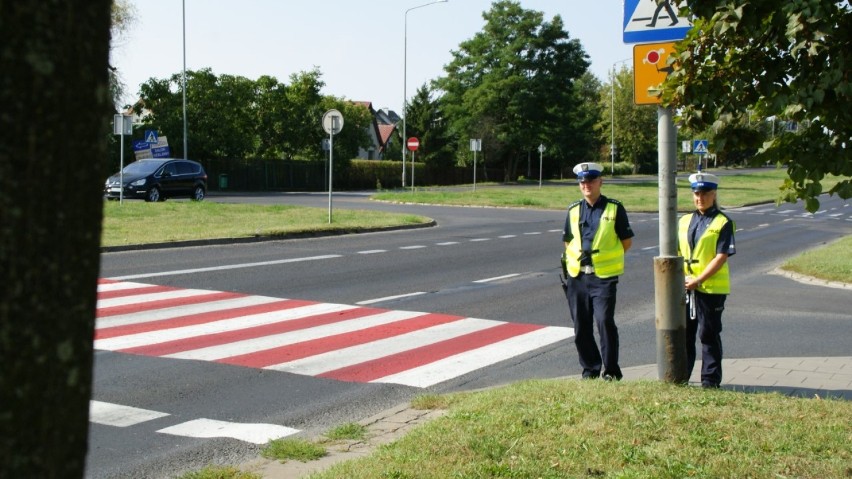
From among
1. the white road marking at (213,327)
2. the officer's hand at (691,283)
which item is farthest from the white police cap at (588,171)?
the white road marking at (213,327)

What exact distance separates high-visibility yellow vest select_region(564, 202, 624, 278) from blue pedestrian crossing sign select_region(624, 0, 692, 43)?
1.37 m

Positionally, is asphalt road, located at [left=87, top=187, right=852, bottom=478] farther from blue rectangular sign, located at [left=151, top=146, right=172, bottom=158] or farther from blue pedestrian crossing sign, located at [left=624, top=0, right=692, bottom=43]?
blue rectangular sign, located at [left=151, top=146, right=172, bottom=158]

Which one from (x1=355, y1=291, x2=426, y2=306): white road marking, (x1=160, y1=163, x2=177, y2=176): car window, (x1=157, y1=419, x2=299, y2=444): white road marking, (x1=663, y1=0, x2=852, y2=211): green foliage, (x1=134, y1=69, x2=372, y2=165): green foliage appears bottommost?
(x1=157, y1=419, x2=299, y2=444): white road marking

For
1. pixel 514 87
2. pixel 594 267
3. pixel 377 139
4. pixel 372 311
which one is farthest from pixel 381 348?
pixel 377 139

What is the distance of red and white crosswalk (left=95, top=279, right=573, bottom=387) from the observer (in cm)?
805

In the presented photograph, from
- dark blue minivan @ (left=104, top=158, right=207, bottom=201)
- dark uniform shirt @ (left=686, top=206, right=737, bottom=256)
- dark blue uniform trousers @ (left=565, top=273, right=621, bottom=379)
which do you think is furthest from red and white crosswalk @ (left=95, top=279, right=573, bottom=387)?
dark blue minivan @ (left=104, top=158, right=207, bottom=201)

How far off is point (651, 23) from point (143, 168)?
1127 inches

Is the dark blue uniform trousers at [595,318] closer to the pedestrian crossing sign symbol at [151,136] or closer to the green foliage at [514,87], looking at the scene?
the pedestrian crossing sign symbol at [151,136]

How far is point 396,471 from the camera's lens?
4.52 m

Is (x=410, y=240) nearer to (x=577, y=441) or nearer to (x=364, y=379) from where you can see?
(x=364, y=379)

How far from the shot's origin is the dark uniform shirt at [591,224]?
23.6 feet

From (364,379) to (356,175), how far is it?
5148 cm

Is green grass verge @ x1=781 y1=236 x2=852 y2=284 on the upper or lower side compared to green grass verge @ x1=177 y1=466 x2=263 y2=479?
upper

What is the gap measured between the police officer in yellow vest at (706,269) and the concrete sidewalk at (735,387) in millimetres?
355
